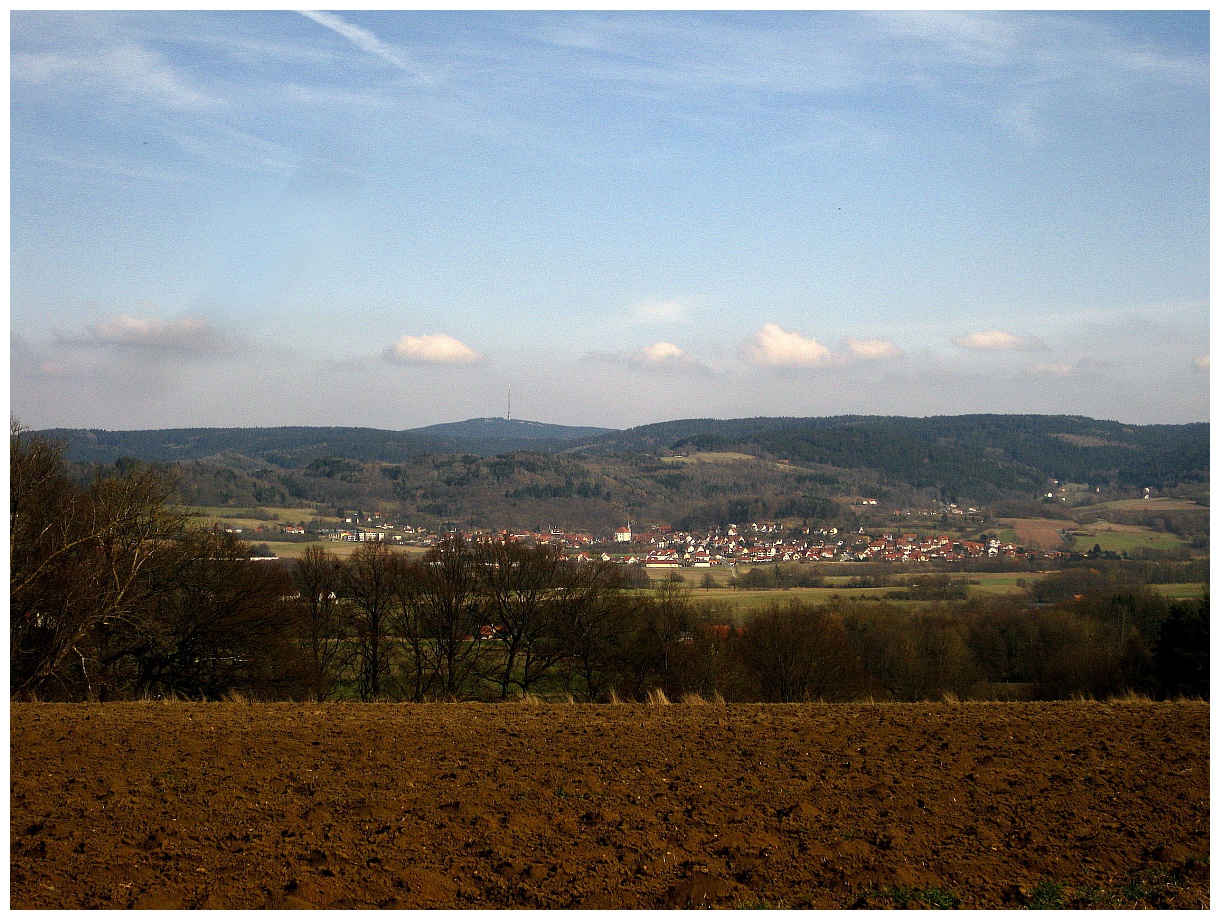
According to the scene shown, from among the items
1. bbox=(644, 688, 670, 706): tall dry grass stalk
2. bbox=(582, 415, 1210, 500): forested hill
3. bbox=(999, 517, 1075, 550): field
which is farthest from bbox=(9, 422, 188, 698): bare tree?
bbox=(582, 415, 1210, 500): forested hill

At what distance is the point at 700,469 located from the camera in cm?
14288

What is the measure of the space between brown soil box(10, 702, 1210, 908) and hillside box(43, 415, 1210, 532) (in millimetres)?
67129

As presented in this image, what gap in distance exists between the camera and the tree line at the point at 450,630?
57.6 feet

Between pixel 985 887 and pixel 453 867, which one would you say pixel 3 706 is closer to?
pixel 453 867

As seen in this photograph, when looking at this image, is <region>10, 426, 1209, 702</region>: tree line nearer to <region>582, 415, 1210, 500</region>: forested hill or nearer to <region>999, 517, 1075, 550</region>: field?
<region>999, 517, 1075, 550</region>: field

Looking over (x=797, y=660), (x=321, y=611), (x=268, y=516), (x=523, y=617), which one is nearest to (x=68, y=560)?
(x=321, y=611)

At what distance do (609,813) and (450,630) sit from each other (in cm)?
2293

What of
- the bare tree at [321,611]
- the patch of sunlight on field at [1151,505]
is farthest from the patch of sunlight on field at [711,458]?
the bare tree at [321,611]

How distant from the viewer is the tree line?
17562 mm

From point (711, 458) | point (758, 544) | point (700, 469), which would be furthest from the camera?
point (711, 458)

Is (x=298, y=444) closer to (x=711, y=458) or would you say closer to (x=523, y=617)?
(x=711, y=458)

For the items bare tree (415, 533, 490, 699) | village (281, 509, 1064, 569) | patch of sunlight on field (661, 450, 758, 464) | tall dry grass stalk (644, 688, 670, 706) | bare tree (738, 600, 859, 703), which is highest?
patch of sunlight on field (661, 450, 758, 464)

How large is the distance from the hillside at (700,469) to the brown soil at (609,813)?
67.1 metres

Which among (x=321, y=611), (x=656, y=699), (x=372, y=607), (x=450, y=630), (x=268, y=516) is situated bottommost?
(x=450, y=630)
